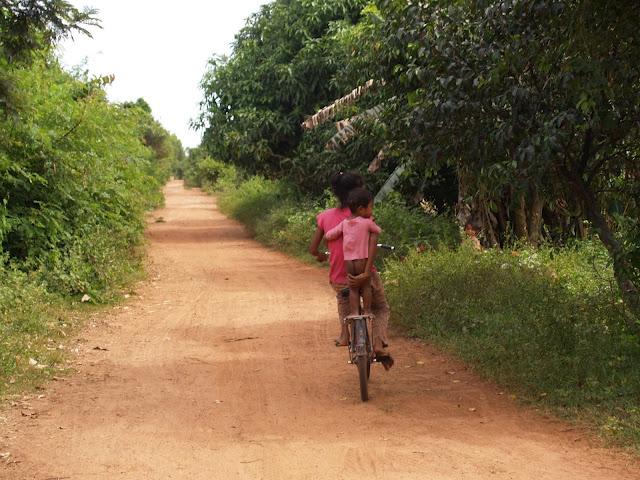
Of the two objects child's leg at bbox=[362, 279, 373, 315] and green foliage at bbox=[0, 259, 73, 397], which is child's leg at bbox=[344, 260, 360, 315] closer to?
child's leg at bbox=[362, 279, 373, 315]

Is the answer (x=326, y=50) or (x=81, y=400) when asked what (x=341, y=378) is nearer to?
(x=81, y=400)

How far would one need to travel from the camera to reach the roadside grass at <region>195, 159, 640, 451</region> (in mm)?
6926

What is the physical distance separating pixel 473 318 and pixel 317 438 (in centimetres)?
393

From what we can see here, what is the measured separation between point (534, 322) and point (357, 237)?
242 cm

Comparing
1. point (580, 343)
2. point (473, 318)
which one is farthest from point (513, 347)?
point (473, 318)

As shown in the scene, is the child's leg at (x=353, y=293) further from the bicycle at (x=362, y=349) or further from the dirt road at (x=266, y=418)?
the dirt road at (x=266, y=418)

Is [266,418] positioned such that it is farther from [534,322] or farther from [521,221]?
[521,221]

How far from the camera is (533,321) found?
8828mm

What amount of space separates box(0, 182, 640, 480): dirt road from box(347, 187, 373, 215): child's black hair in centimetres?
154

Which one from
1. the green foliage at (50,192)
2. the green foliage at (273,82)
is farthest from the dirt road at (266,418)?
the green foliage at (273,82)

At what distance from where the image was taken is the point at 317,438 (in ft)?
20.2

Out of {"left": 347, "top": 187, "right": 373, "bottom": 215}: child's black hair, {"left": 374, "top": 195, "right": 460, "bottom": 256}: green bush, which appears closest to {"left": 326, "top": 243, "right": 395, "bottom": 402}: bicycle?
{"left": 347, "top": 187, "right": 373, "bottom": 215}: child's black hair

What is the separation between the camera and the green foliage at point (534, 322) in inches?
277

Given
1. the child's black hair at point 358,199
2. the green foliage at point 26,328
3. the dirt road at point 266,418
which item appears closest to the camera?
the dirt road at point 266,418
